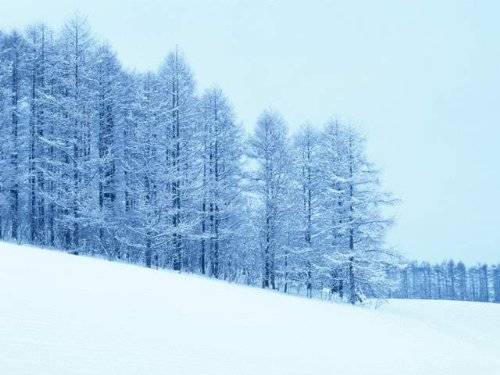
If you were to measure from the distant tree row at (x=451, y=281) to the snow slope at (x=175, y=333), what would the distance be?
86689mm

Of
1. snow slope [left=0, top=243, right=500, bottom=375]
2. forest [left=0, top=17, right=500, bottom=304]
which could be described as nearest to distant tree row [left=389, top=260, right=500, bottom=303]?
forest [left=0, top=17, right=500, bottom=304]

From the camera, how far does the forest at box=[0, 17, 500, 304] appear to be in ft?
77.6

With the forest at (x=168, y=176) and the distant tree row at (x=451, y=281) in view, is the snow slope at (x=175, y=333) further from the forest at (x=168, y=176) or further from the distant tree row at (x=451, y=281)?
the distant tree row at (x=451, y=281)

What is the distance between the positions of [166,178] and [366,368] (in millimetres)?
15358

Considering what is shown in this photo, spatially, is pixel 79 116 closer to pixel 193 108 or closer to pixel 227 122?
pixel 193 108

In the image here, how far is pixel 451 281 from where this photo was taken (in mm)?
99062

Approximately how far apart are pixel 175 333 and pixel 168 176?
14.9 m

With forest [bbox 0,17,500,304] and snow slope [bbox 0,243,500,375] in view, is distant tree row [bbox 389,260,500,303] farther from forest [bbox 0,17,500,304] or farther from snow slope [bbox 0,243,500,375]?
snow slope [bbox 0,243,500,375]

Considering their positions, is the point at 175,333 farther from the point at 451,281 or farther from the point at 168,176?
the point at 451,281

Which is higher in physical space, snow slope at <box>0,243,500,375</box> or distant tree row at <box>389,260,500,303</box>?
snow slope at <box>0,243,500,375</box>

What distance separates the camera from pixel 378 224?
25.1 meters

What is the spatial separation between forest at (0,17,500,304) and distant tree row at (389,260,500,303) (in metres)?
75.2


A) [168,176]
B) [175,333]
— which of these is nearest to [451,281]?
[168,176]

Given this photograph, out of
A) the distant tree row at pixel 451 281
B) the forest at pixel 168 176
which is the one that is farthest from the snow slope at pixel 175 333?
the distant tree row at pixel 451 281
